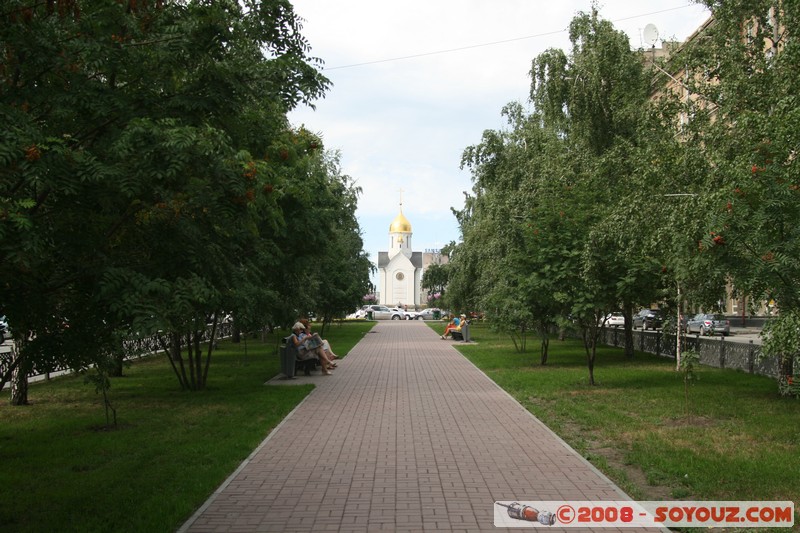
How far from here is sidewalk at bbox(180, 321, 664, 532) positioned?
6.14 metres

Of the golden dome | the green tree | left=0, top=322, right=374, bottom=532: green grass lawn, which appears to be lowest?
left=0, top=322, right=374, bottom=532: green grass lawn

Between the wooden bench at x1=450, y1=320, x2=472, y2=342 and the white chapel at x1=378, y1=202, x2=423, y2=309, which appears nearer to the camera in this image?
the wooden bench at x1=450, y1=320, x2=472, y2=342

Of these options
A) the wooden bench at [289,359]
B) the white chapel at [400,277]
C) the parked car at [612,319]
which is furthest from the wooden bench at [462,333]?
the white chapel at [400,277]

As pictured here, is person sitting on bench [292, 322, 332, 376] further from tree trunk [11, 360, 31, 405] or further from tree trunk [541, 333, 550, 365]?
tree trunk [11, 360, 31, 405]

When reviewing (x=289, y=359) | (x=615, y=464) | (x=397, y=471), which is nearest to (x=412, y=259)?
(x=289, y=359)

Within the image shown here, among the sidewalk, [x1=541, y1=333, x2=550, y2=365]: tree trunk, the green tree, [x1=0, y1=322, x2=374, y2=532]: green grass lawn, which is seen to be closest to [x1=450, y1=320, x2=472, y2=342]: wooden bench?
[x1=541, y1=333, x2=550, y2=365]: tree trunk

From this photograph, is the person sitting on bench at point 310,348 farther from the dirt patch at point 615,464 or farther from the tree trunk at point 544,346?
the dirt patch at point 615,464

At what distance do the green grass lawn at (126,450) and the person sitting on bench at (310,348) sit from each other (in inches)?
86.4

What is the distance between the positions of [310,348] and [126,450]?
10116mm

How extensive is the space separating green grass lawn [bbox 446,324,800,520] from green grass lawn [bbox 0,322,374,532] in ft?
13.8

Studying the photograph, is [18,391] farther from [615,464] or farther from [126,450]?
[615,464]

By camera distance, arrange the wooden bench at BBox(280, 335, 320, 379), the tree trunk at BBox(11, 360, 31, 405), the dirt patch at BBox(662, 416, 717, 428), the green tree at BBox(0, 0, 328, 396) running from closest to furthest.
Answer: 1. the green tree at BBox(0, 0, 328, 396)
2. the dirt patch at BBox(662, 416, 717, 428)
3. the tree trunk at BBox(11, 360, 31, 405)
4. the wooden bench at BBox(280, 335, 320, 379)

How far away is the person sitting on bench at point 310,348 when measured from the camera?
19.2m

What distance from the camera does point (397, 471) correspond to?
7.83 metres
